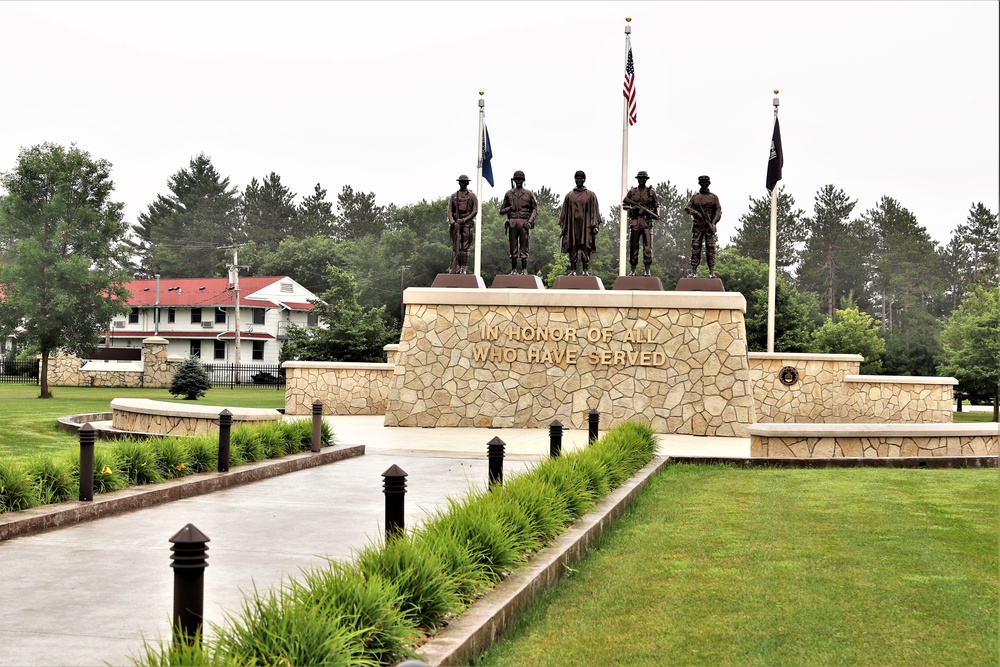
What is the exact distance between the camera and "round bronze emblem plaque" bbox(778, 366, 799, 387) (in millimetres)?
26109

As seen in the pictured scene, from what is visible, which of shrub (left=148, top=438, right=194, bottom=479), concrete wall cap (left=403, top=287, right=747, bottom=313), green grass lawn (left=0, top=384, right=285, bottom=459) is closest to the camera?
shrub (left=148, top=438, right=194, bottom=479)

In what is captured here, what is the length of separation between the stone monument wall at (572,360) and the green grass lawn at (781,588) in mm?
10305

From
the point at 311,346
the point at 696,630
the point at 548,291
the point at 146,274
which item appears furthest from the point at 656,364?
the point at 146,274

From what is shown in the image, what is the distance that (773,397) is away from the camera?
2641cm

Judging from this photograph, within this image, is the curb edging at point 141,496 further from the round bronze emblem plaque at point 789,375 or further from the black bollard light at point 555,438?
the round bronze emblem plaque at point 789,375

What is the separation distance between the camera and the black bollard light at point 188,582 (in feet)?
14.6

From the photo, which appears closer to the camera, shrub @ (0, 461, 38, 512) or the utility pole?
shrub @ (0, 461, 38, 512)

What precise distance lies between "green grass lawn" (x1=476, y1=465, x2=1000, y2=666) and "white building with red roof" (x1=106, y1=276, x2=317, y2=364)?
5739 centimetres

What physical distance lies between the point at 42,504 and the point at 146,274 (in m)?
89.6

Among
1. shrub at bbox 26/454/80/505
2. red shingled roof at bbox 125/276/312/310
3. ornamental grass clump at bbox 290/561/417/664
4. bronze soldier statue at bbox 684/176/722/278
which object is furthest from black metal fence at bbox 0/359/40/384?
ornamental grass clump at bbox 290/561/417/664

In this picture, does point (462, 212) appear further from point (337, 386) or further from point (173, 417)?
point (173, 417)

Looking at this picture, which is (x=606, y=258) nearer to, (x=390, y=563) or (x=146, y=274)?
(x=146, y=274)

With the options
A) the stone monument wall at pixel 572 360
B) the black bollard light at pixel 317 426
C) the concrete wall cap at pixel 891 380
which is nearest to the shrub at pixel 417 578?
the black bollard light at pixel 317 426

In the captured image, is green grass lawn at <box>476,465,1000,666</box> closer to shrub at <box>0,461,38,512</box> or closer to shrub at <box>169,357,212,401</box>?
shrub at <box>0,461,38,512</box>
